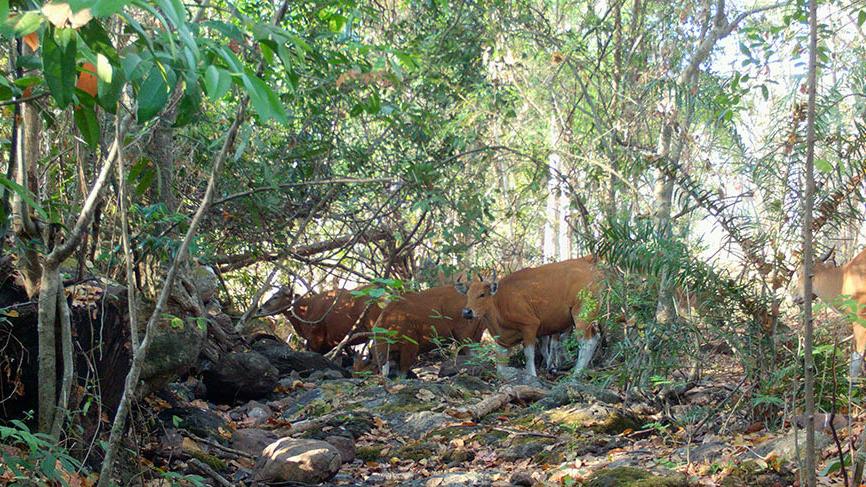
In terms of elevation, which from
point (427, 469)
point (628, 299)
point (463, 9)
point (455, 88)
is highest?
point (463, 9)

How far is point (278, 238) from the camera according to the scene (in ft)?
32.7

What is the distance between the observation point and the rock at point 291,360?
1073 cm

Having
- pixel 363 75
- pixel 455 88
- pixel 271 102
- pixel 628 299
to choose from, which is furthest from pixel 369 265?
pixel 271 102

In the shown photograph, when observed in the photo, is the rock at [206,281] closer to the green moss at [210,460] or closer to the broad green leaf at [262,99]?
the green moss at [210,460]

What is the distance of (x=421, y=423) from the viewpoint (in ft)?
26.0

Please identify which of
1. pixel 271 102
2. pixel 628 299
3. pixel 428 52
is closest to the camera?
pixel 271 102

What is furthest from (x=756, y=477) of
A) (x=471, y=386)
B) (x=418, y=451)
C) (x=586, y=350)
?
(x=586, y=350)

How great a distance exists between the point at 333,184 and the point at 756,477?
→ 490cm

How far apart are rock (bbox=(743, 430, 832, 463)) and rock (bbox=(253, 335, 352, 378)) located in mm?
6236

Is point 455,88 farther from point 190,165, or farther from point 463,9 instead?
point 190,165

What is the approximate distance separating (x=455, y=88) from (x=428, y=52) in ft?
1.89

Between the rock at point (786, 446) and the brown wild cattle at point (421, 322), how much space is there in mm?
6732

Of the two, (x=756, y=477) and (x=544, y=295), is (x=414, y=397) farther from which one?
(x=756, y=477)

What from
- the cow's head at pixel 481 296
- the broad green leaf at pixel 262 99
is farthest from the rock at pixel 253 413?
the broad green leaf at pixel 262 99
